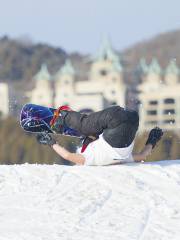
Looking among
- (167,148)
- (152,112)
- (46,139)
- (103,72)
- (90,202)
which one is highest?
(103,72)

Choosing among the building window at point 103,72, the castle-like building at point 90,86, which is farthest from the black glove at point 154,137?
the building window at point 103,72

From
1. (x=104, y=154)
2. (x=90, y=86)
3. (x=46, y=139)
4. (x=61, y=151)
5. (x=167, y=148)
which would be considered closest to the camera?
(x=104, y=154)

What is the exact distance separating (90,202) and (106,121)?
120cm

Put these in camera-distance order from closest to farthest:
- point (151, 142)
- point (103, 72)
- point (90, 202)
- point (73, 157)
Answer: point (90, 202), point (73, 157), point (151, 142), point (103, 72)

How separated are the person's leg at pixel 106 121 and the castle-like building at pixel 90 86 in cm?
4949

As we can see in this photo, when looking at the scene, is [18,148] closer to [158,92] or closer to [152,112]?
[152,112]

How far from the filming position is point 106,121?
5.90 m

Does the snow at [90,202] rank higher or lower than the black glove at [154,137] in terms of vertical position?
lower

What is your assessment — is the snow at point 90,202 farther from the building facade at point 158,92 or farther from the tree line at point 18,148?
the building facade at point 158,92

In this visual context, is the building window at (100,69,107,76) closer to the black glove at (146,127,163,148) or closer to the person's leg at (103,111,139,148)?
the black glove at (146,127,163,148)

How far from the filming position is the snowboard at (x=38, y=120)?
651 centimetres

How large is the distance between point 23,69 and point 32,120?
258 ft

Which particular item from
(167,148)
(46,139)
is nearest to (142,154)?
(46,139)

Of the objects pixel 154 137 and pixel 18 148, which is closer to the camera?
pixel 154 137
